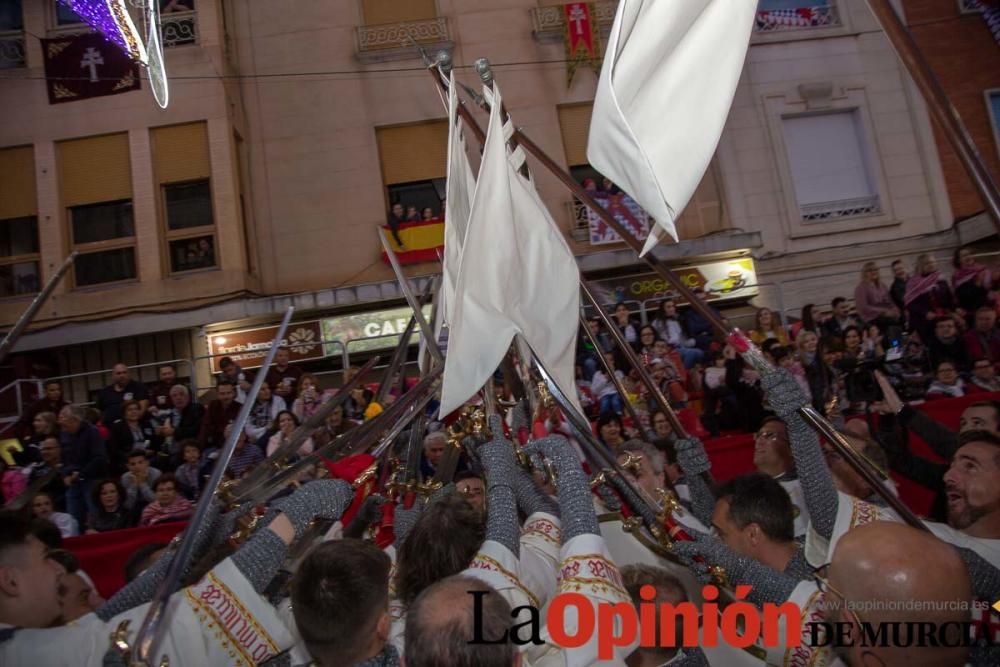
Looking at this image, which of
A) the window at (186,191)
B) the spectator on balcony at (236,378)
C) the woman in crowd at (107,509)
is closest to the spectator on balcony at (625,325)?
the spectator on balcony at (236,378)

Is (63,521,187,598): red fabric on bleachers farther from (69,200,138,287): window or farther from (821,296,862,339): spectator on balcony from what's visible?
(69,200,138,287): window

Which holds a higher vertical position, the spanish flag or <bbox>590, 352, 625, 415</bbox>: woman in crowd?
the spanish flag

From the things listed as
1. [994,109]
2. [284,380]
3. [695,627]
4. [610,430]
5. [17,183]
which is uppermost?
[17,183]

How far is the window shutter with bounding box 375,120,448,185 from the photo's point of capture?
35.7ft

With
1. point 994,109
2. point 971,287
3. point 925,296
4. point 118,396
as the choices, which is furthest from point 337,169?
point 994,109

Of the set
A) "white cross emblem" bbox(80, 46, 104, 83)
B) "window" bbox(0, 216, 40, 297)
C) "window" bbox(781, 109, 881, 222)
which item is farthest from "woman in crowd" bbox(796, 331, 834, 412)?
"window" bbox(0, 216, 40, 297)

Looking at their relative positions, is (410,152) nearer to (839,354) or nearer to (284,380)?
(284,380)

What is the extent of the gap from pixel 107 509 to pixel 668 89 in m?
4.64

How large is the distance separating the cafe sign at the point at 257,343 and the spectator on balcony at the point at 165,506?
488cm

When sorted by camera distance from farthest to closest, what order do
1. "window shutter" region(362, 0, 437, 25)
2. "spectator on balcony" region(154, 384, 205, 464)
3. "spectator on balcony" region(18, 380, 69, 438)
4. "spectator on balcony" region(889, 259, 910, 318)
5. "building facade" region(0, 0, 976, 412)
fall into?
"window shutter" region(362, 0, 437, 25) → "building facade" region(0, 0, 976, 412) → "spectator on balcony" region(889, 259, 910, 318) → "spectator on balcony" region(18, 380, 69, 438) → "spectator on balcony" region(154, 384, 205, 464)

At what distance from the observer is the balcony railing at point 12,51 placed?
34.4ft

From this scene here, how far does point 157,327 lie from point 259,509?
8.07 metres

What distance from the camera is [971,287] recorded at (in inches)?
283

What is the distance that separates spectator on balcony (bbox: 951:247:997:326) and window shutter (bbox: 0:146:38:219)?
34.0ft
